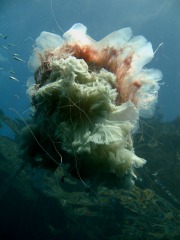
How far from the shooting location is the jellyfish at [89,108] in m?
3.22

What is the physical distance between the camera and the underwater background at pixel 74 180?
12.5m

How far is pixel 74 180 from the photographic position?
991 cm

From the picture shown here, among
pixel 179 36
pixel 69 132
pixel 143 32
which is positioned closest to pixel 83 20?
pixel 143 32

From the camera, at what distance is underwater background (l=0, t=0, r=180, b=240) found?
12.5 meters

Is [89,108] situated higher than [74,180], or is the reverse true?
[74,180]

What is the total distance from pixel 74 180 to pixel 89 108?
695 centimetres

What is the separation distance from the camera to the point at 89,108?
132 inches

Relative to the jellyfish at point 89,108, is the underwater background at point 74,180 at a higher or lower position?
higher

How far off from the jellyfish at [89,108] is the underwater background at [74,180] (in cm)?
538

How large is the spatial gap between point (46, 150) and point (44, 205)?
19.4 meters

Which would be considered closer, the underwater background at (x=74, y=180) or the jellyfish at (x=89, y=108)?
the jellyfish at (x=89, y=108)

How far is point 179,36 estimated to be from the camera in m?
13.0

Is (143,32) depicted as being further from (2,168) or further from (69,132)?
(2,168)

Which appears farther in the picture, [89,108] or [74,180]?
[74,180]
